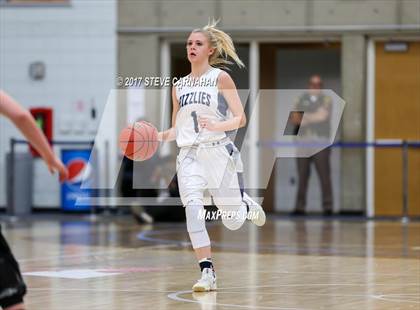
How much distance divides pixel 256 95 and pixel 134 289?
43.5ft

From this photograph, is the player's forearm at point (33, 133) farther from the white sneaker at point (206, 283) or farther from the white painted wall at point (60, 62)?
the white painted wall at point (60, 62)

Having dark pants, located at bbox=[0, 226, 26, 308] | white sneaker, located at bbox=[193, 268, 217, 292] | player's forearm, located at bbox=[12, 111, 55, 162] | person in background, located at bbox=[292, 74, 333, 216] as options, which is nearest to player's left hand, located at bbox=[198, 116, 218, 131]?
white sneaker, located at bbox=[193, 268, 217, 292]

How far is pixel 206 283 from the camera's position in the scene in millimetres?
8992

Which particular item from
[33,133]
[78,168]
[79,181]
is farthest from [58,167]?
[79,181]

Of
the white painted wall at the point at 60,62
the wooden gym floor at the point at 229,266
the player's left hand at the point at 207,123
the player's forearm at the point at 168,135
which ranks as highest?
the white painted wall at the point at 60,62

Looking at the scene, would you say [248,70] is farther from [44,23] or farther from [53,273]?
[53,273]

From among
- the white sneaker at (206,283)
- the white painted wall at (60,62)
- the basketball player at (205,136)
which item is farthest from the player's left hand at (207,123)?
the white painted wall at (60,62)

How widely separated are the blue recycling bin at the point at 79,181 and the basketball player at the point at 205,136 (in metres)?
11.7

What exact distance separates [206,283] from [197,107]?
4.89 ft

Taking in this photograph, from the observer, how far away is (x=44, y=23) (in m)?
22.2

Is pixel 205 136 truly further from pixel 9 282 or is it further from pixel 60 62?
pixel 60 62

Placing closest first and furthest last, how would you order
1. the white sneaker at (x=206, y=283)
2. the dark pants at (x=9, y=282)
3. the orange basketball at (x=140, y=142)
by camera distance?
1. the dark pants at (x=9, y=282)
2. the white sneaker at (x=206, y=283)
3. the orange basketball at (x=140, y=142)

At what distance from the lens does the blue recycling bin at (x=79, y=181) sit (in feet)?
69.4

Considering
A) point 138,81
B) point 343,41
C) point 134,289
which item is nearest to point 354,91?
point 343,41
